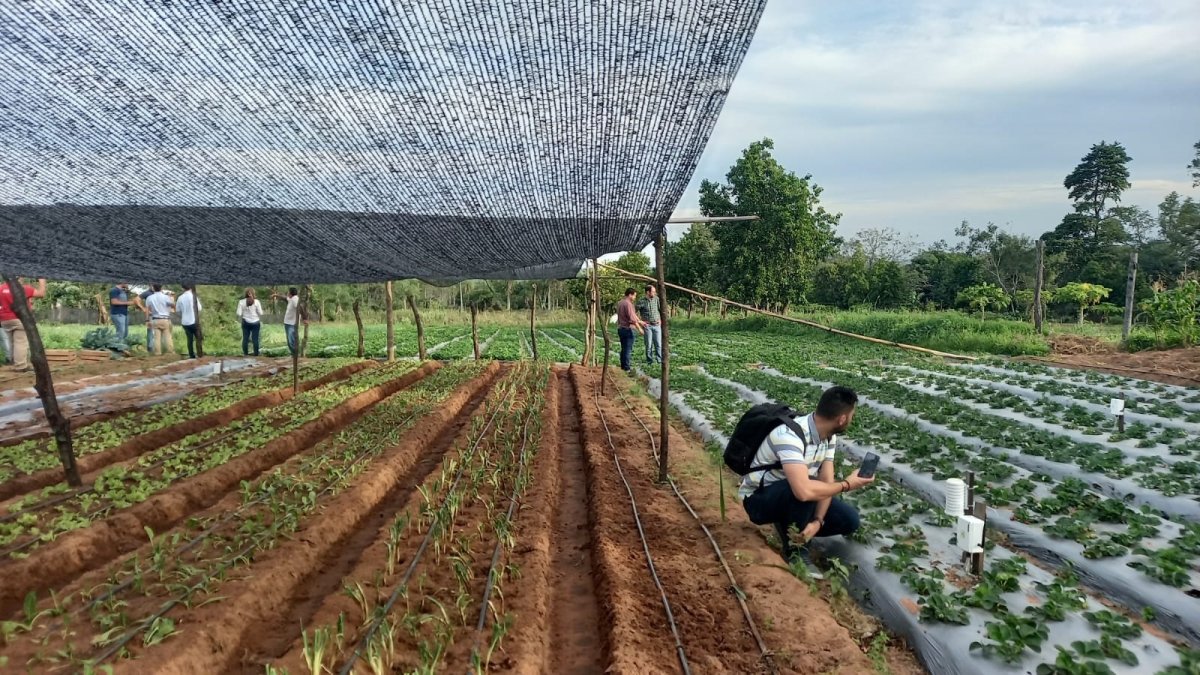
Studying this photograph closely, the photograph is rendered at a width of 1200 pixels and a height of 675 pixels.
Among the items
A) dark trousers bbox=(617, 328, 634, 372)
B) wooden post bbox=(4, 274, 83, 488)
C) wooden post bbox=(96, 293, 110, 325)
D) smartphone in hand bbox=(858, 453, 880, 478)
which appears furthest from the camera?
wooden post bbox=(96, 293, 110, 325)

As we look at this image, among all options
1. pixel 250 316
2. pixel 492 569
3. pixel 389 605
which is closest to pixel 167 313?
pixel 250 316

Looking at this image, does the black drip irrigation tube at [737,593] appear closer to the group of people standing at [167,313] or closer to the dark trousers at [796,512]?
the dark trousers at [796,512]

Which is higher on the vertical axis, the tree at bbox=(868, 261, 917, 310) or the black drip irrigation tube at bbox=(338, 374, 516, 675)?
the tree at bbox=(868, 261, 917, 310)

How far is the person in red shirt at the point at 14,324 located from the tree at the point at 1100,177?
1827 inches

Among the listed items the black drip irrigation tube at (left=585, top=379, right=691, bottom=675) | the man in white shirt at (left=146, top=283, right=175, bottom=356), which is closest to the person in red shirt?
the man in white shirt at (left=146, top=283, right=175, bottom=356)

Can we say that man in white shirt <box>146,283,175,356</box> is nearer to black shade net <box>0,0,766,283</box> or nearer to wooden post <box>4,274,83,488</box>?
black shade net <box>0,0,766,283</box>

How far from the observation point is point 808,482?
414 centimetres

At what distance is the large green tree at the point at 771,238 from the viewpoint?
28.0m

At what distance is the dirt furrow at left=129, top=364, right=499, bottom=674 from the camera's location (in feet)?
10.2

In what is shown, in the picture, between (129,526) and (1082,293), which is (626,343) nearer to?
(129,526)

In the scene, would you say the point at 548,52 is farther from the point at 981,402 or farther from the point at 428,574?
the point at 981,402

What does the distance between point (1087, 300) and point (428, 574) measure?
3053 centimetres

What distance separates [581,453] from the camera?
769 centimetres

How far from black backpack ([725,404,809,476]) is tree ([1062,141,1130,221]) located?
146 ft
